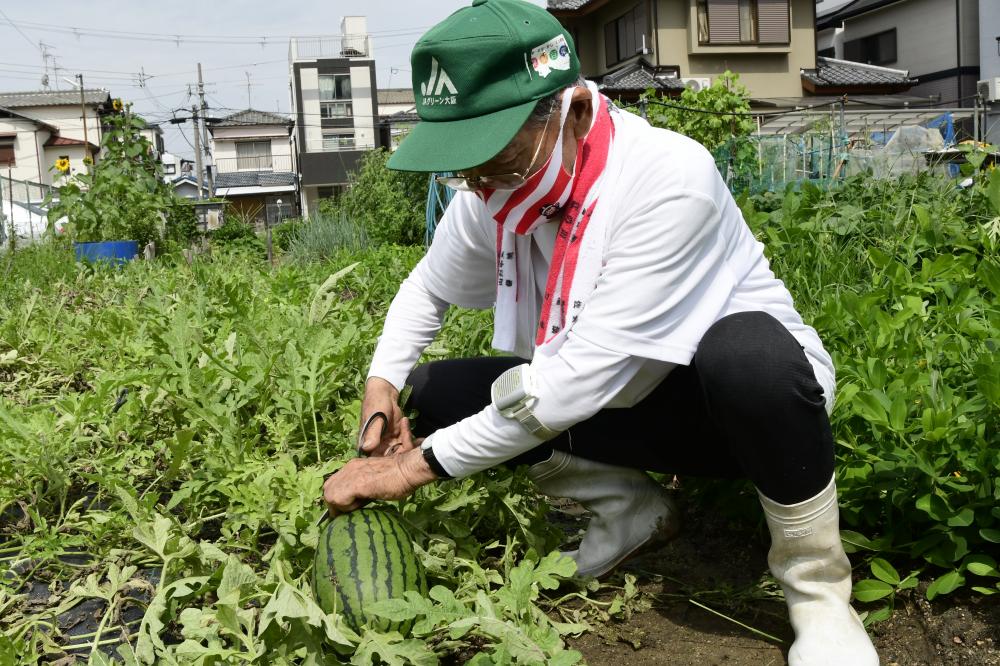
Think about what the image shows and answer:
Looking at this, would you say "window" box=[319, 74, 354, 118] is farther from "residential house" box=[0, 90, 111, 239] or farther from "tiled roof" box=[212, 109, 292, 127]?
"residential house" box=[0, 90, 111, 239]

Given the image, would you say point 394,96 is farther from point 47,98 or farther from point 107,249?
point 107,249

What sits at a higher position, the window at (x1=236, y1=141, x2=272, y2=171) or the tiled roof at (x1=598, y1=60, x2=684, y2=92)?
the window at (x1=236, y1=141, x2=272, y2=171)

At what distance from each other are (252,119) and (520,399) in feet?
204

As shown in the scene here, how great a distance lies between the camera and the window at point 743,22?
91.1ft

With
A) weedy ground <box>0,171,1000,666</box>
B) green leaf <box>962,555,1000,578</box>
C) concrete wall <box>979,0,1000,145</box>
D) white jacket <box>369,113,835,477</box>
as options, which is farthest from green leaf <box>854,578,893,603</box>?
concrete wall <box>979,0,1000,145</box>

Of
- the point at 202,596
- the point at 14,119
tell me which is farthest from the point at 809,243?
the point at 14,119

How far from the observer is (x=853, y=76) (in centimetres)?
2992

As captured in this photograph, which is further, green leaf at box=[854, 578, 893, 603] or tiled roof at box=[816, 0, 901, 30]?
tiled roof at box=[816, 0, 901, 30]

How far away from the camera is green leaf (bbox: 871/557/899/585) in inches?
82.4

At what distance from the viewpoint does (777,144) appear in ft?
26.6

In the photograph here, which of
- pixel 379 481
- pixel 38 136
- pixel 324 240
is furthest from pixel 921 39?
pixel 38 136

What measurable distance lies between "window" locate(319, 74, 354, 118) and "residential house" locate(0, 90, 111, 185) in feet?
42.2

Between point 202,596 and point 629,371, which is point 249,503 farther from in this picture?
point 629,371

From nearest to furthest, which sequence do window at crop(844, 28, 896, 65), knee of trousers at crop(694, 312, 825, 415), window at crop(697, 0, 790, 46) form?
knee of trousers at crop(694, 312, 825, 415), window at crop(697, 0, 790, 46), window at crop(844, 28, 896, 65)
